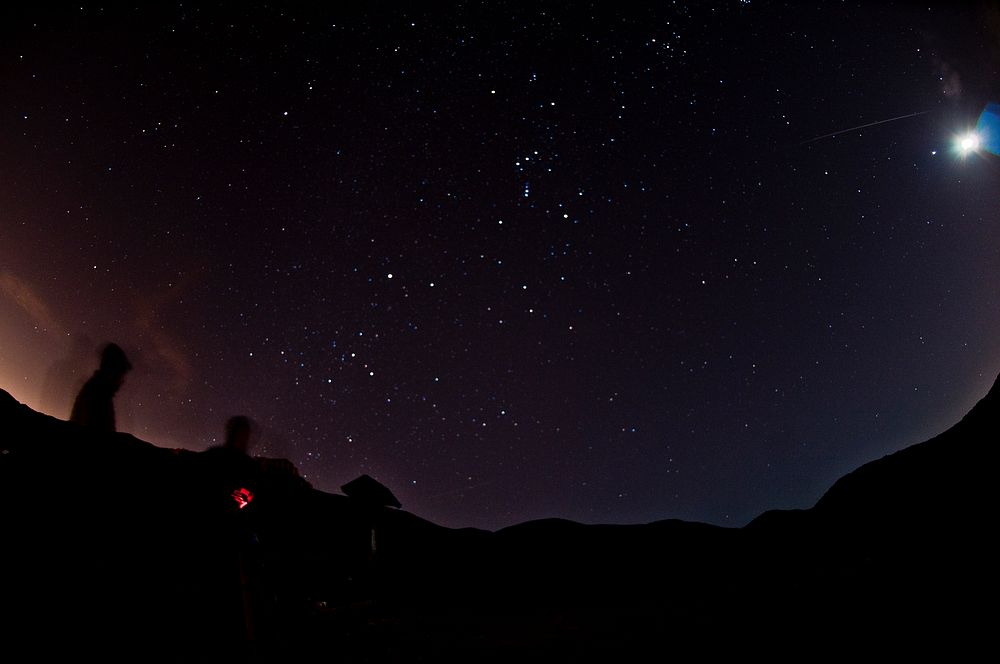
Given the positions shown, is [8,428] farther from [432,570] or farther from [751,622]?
[432,570]

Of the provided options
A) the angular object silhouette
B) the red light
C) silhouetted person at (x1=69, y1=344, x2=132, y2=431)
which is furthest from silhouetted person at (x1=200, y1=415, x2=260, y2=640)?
silhouetted person at (x1=69, y1=344, x2=132, y2=431)

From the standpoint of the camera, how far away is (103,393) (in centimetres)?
956

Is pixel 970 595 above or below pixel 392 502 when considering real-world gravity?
below

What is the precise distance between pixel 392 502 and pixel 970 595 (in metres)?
7.26

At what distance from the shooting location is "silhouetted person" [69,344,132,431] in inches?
365

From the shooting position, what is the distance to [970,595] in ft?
13.8

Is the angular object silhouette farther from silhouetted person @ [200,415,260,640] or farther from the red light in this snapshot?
the red light

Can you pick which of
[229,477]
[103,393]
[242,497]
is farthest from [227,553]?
[103,393]

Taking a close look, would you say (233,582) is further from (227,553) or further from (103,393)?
(103,393)


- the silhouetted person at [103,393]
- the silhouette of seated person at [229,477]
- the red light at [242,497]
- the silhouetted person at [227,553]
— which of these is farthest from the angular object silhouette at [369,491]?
the silhouetted person at [103,393]

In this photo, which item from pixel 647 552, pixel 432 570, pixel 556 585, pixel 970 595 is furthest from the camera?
pixel 647 552

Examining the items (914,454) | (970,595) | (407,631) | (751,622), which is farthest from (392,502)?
(914,454)

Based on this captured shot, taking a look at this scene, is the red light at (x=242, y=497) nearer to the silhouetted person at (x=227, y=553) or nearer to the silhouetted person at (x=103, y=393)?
the silhouetted person at (x=227, y=553)

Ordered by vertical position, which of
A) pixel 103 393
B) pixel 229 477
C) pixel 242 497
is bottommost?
pixel 242 497
